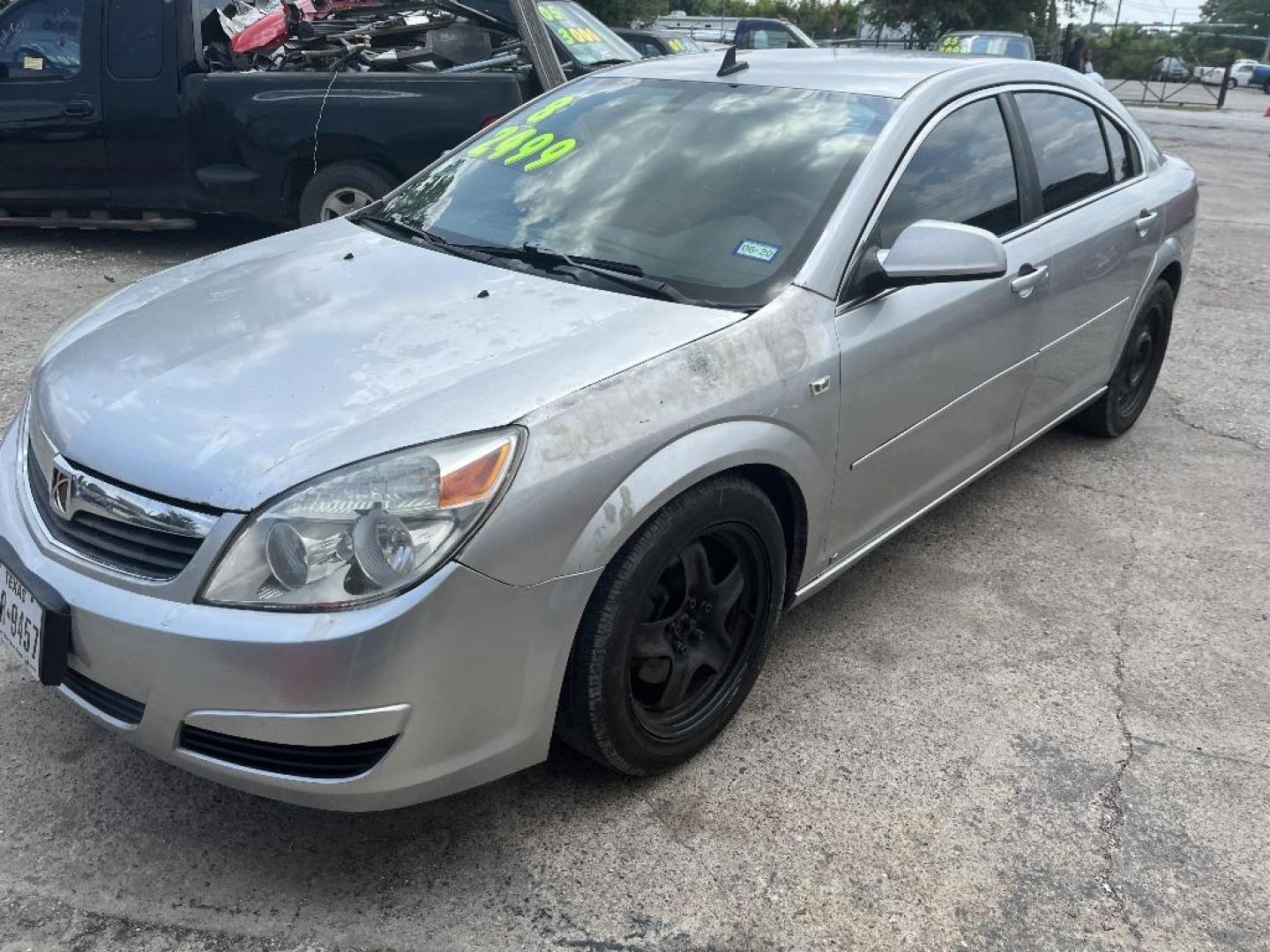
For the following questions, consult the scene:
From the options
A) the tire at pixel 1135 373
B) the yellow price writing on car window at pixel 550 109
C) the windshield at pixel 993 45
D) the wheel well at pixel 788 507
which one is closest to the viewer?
the wheel well at pixel 788 507

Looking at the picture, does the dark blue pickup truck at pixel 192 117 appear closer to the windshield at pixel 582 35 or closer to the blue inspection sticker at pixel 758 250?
the windshield at pixel 582 35

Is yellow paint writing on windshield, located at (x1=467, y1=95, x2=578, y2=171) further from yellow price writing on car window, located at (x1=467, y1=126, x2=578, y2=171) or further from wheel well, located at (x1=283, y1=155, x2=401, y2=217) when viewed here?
wheel well, located at (x1=283, y1=155, x2=401, y2=217)

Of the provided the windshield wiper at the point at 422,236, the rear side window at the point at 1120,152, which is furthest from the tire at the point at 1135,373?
the windshield wiper at the point at 422,236

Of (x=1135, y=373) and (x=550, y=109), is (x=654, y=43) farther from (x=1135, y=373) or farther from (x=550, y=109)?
(x=550, y=109)

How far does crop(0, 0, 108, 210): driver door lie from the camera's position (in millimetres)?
7199

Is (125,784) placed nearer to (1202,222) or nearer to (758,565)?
(758,565)

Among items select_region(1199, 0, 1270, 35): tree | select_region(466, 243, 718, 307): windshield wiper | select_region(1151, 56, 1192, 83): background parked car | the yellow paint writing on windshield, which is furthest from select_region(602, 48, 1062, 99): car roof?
select_region(1199, 0, 1270, 35): tree

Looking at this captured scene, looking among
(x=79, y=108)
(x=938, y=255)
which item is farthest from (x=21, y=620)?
(x=79, y=108)

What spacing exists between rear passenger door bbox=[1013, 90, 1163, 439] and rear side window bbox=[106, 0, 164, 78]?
233 inches

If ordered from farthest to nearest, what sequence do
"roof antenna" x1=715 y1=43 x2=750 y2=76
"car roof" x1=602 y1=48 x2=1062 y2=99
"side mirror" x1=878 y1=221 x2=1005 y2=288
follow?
1. "roof antenna" x1=715 y1=43 x2=750 y2=76
2. "car roof" x1=602 y1=48 x2=1062 y2=99
3. "side mirror" x1=878 y1=221 x2=1005 y2=288

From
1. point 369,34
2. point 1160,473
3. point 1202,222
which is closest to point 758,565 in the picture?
point 1160,473

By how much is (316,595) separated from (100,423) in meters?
Answer: 0.67

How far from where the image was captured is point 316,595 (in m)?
1.95

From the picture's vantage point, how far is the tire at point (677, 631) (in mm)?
2256
